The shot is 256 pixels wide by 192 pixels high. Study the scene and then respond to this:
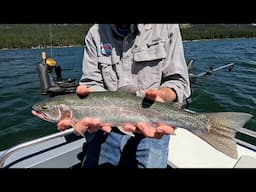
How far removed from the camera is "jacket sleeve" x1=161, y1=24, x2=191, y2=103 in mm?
2482

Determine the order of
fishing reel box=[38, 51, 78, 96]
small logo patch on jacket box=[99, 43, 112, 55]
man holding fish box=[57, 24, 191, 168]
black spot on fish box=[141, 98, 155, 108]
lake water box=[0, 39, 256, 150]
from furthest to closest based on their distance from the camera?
lake water box=[0, 39, 256, 150], fishing reel box=[38, 51, 78, 96], small logo patch on jacket box=[99, 43, 112, 55], man holding fish box=[57, 24, 191, 168], black spot on fish box=[141, 98, 155, 108]

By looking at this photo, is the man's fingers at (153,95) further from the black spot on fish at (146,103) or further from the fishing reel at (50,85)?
the fishing reel at (50,85)

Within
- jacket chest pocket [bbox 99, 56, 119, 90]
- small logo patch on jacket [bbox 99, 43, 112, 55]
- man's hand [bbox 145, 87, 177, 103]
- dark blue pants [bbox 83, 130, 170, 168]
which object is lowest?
dark blue pants [bbox 83, 130, 170, 168]

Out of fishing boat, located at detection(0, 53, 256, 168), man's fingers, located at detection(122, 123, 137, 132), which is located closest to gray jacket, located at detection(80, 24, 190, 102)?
man's fingers, located at detection(122, 123, 137, 132)

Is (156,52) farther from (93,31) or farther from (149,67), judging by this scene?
(93,31)

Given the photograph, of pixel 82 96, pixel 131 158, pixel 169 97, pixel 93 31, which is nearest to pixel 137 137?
pixel 131 158

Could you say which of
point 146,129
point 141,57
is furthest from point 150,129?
point 141,57

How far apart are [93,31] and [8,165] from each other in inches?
76.8

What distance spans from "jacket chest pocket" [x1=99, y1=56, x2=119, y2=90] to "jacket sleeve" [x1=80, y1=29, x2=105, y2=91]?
6cm

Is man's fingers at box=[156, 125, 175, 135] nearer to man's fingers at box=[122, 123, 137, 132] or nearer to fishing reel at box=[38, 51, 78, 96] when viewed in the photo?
man's fingers at box=[122, 123, 137, 132]

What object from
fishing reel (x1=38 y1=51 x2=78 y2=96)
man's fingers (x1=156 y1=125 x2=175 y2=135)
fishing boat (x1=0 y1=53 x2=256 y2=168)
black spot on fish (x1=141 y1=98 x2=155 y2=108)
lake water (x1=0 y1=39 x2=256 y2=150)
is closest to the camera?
man's fingers (x1=156 y1=125 x2=175 y2=135)

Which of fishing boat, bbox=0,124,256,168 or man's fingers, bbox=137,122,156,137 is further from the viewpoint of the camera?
fishing boat, bbox=0,124,256,168
